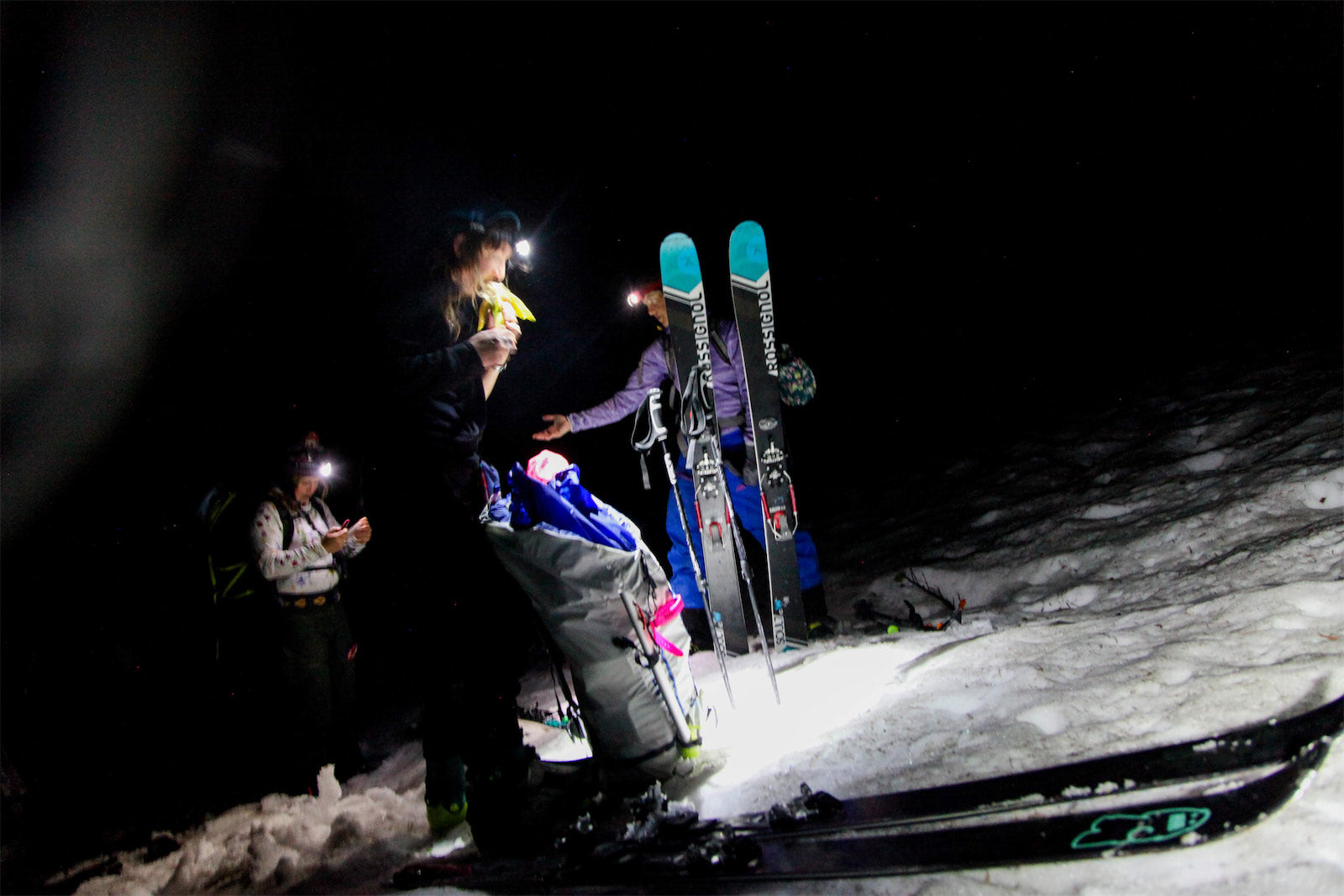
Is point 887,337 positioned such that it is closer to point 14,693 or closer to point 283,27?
point 283,27

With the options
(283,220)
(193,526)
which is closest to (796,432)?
(283,220)

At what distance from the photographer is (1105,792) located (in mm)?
1585

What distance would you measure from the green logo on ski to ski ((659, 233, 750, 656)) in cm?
261

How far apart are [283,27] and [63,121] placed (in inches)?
62.1

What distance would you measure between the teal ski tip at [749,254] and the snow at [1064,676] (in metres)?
2.43

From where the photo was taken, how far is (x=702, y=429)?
13.2 ft

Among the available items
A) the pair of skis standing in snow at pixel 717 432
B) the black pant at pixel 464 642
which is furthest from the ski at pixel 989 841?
the pair of skis standing in snow at pixel 717 432

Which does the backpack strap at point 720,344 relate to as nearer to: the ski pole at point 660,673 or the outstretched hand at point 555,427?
the outstretched hand at point 555,427

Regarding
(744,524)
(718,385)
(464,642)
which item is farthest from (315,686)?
(718,385)

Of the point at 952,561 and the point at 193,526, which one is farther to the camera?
the point at 952,561

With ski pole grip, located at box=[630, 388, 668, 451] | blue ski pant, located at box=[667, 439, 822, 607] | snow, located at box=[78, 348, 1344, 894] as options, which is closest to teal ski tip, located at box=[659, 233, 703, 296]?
ski pole grip, located at box=[630, 388, 668, 451]

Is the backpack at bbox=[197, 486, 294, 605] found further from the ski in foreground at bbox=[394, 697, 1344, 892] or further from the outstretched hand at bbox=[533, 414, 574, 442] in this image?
the ski in foreground at bbox=[394, 697, 1344, 892]

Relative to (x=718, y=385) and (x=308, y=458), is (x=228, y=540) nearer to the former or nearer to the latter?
(x=308, y=458)

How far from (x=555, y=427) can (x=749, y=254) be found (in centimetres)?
173
